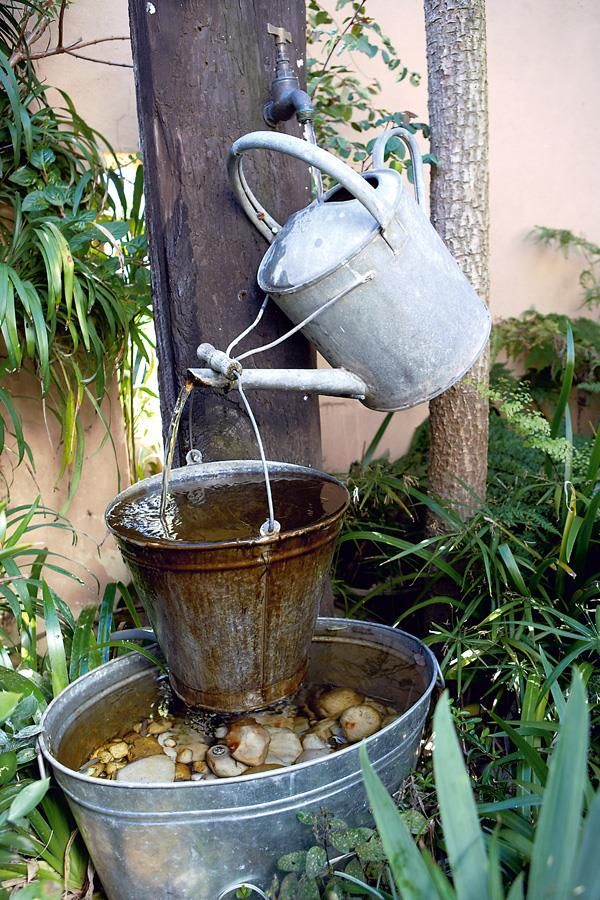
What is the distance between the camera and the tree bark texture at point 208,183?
1.67 meters

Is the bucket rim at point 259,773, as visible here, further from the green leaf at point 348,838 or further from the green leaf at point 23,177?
the green leaf at point 23,177

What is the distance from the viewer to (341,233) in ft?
4.65

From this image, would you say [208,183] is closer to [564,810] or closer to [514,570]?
[514,570]

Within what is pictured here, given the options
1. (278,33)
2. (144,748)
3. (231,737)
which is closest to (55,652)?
(144,748)

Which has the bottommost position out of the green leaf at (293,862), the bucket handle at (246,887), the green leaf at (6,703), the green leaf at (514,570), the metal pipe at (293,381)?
the bucket handle at (246,887)

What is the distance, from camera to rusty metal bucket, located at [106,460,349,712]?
50.3 inches

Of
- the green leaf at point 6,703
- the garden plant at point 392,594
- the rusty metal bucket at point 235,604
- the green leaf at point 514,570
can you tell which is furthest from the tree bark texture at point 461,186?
the green leaf at point 6,703

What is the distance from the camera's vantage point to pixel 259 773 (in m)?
1.27

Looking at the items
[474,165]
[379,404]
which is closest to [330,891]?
[379,404]

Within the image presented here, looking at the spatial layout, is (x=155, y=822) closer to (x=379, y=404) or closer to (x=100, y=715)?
(x=100, y=715)

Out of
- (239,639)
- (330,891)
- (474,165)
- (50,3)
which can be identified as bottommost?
(330,891)

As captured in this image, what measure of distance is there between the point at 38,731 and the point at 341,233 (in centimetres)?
114

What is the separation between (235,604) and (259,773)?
0.29 meters

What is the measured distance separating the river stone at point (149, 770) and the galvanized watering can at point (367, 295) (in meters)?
0.82
